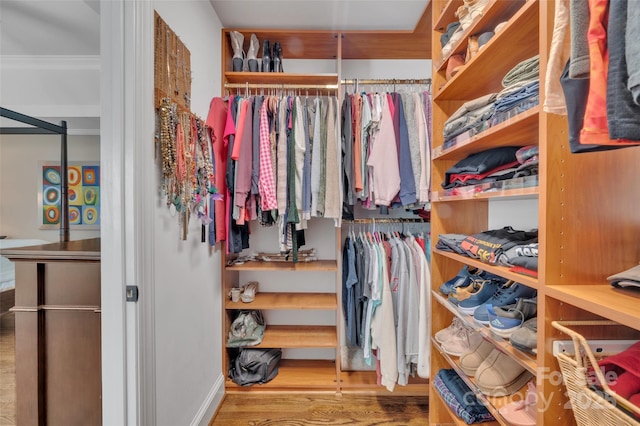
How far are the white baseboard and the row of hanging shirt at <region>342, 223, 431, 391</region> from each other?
866 mm

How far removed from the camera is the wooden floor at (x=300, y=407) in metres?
1.55

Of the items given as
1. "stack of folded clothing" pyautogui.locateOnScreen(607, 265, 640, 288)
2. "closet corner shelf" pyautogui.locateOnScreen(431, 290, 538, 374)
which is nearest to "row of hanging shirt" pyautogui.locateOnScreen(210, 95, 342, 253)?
"closet corner shelf" pyautogui.locateOnScreen(431, 290, 538, 374)

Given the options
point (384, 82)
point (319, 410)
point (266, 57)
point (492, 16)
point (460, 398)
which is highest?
point (266, 57)

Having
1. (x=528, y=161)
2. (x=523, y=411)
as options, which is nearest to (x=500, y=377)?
(x=523, y=411)

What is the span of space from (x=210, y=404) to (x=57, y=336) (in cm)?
85

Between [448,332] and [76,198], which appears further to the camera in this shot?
[76,198]

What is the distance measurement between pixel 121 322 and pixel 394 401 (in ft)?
5.49

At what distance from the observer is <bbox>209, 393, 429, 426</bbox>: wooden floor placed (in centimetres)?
167

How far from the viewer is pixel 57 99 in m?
2.30

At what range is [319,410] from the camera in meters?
1.75

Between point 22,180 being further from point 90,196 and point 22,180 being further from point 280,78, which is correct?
point 280,78

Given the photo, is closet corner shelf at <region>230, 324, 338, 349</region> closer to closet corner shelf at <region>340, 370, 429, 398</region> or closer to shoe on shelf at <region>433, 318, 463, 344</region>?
closet corner shelf at <region>340, 370, 429, 398</region>

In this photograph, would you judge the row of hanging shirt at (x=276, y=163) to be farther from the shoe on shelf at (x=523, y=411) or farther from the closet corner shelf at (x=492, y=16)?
the shoe on shelf at (x=523, y=411)

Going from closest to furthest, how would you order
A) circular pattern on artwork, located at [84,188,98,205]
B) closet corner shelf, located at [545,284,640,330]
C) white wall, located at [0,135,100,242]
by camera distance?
closet corner shelf, located at [545,284,640,330] < white wall, located at [0,135,100,242] < circular pattern on artwork, located at [84,188,98,205]
